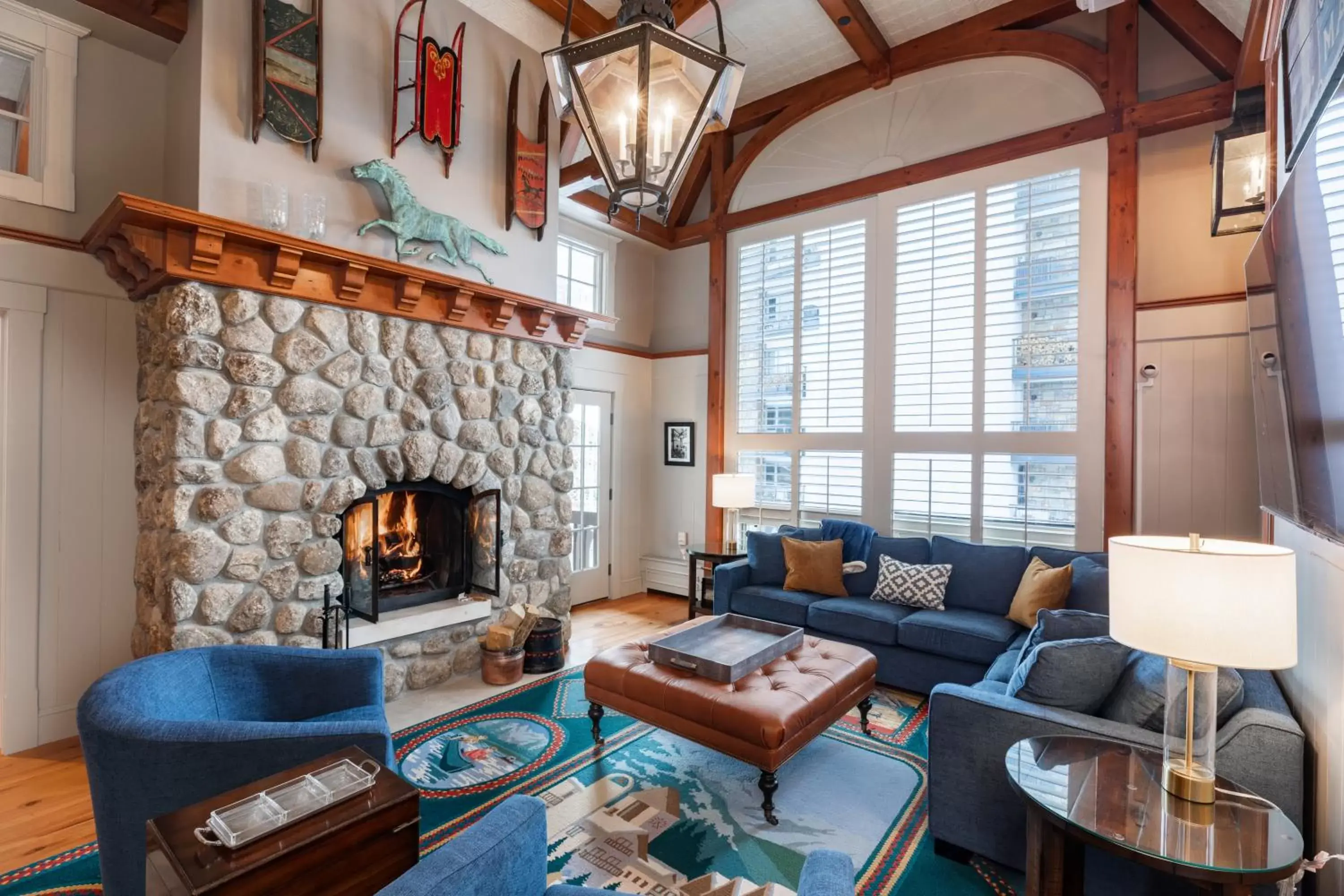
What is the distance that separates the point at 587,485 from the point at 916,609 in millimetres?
2972

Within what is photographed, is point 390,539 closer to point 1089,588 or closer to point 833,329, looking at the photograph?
point 833,329

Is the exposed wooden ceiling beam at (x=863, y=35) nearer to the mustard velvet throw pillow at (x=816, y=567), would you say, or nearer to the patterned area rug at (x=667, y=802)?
the mustard velvet throw pillow at (x=816, y=567)

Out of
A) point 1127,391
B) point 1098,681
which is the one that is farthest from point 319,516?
point 1127,391

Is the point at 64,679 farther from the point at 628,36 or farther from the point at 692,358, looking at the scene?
the point at 692,358

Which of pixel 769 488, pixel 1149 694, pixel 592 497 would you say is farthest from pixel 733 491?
pixel 1149 694

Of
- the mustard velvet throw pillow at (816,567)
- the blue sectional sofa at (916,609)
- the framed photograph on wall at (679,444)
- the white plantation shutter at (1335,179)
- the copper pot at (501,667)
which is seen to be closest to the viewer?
the white plantation shutter at (1335,179)

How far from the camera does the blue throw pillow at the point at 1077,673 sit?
2074mm

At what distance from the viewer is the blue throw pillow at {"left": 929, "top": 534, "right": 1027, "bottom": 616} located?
387 centimetres

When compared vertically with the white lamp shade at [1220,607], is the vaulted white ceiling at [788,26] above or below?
above

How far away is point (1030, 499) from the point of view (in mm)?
4250

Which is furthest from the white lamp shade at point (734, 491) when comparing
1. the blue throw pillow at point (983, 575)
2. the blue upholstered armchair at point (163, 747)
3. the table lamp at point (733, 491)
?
the blue upholstered armchair at point (163, 747)

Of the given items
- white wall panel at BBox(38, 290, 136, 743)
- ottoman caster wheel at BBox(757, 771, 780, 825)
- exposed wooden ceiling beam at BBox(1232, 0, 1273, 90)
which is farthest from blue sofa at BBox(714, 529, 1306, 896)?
white wall panel at BBox(38, 290, 136, 743)

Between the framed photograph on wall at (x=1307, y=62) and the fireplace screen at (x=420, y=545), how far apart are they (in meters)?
3.87

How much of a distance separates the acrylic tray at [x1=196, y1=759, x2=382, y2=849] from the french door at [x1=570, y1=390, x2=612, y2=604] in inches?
156
